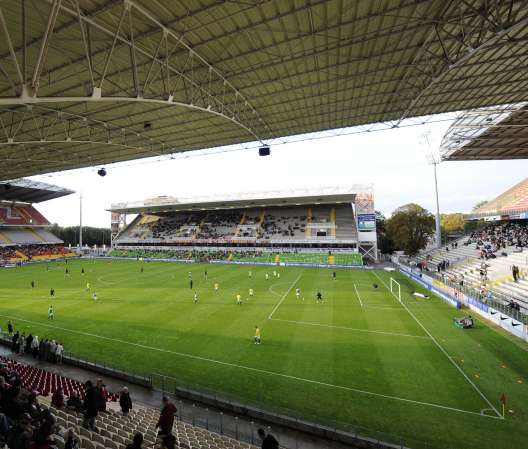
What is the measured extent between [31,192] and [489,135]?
76.1 m

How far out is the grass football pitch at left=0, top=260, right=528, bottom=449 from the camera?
986 cm

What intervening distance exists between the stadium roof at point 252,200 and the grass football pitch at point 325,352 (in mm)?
30292

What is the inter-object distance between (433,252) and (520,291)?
2375cm

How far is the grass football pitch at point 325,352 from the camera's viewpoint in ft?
32.3

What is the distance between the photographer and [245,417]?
9.87 meters

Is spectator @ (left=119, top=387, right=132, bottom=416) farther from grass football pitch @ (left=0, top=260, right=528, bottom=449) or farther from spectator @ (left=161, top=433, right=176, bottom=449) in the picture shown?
spectator @ (left=161, top=433, right=176, bottom=449)

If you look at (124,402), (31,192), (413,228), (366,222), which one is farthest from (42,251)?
(413,228)

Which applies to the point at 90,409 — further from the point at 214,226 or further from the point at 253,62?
the point at 214,226

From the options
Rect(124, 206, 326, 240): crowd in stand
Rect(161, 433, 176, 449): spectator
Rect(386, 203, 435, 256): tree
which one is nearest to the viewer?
Rect(161, 433, 176, 449): spectator

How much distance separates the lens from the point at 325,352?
14734 mm

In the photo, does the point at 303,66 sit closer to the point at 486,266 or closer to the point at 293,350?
the point at 293,350

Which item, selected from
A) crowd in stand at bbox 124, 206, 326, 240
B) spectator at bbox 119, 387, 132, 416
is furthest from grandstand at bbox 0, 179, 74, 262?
spectator at bbox 119, 387, 132, 416

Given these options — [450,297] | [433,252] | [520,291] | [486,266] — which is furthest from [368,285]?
[433,252]

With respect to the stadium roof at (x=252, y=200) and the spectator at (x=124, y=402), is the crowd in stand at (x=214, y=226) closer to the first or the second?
the stadium roof at (x=252, y=200)
